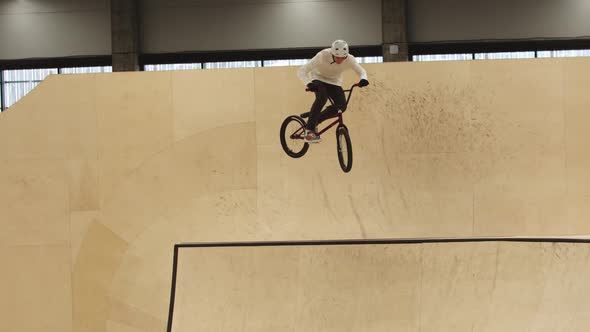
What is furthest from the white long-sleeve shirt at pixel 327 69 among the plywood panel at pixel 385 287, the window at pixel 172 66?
the window at pixel 172 66

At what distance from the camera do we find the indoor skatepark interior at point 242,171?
833cm

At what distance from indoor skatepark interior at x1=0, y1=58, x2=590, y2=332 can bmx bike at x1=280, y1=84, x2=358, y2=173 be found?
0.23m

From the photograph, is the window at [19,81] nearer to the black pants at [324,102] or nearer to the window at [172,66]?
the window at [172,66]

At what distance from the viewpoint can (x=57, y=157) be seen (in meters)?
8.43

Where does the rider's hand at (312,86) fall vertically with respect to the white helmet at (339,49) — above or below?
below

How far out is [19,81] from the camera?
42.8 feet

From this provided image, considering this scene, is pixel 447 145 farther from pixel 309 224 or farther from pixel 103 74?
pixel 103 74

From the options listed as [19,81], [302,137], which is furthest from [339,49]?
[19,81]

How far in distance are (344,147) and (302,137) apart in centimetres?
71

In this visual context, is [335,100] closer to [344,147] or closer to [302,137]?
[302,137]

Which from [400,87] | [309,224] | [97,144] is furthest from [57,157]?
[400,87]

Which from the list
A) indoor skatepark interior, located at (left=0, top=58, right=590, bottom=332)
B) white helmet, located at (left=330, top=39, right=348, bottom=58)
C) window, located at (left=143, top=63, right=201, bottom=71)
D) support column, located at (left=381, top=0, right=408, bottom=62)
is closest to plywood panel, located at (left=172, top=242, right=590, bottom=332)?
indoor skatepark interior, located at (left=0, top=58, right=590, bottom=332)

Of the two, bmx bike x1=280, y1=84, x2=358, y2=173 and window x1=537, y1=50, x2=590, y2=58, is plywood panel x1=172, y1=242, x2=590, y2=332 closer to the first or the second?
bmx bike x1=280, y1=84, x2=358, y2=173

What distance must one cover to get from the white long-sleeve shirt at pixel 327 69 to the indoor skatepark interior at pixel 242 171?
1.37 metres
